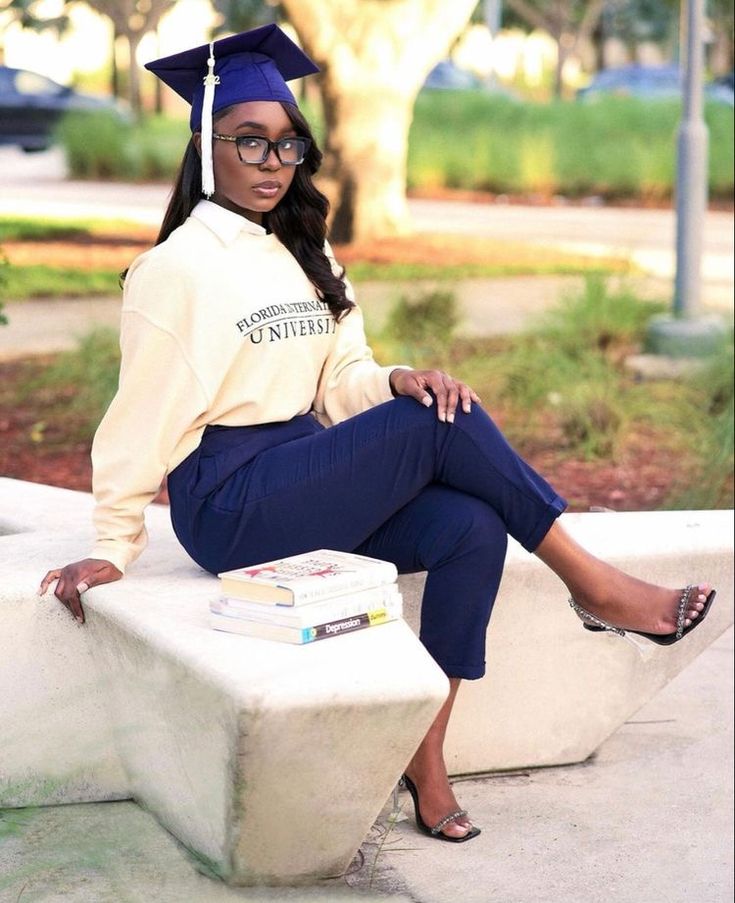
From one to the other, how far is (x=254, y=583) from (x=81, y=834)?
75 centimetres

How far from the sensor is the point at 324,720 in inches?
105

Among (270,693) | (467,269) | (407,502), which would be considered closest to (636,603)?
(407,502)

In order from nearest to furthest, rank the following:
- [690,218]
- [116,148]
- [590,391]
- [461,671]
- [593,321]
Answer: [461,671] < [590,391] < [593,321] < [690,218] < [116,148]

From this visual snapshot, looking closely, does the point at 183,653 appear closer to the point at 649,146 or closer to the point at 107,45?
the point at 649,146

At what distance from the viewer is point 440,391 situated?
3080 millimetres

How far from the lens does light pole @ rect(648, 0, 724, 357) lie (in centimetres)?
720

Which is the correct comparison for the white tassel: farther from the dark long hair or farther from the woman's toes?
the woman's toes

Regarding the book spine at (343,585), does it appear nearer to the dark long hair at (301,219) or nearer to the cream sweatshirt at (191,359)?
the cream sweatshirt at (191,359)

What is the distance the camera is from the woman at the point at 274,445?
3117mm

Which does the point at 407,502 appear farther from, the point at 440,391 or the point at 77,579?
the point at 77,579

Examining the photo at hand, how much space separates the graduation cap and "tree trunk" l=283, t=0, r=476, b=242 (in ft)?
23.5

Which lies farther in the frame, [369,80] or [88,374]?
[369,80]

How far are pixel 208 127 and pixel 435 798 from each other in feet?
4.91

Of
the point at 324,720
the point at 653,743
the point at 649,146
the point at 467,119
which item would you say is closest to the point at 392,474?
the point at 324,720
